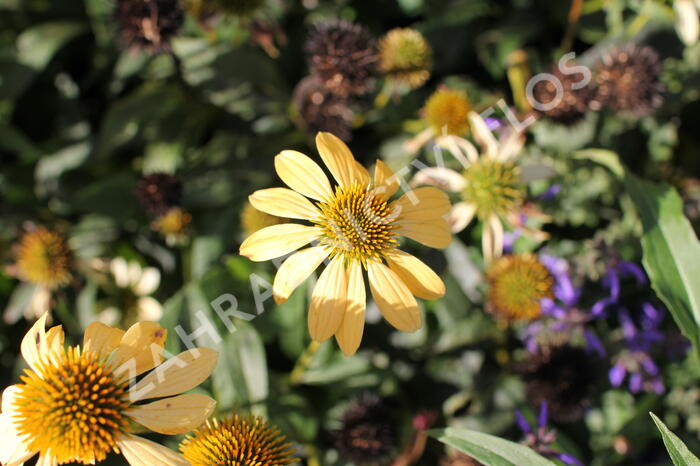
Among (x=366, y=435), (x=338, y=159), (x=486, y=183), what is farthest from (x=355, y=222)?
(x=366, y=435)

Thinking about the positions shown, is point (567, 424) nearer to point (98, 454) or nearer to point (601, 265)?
point (601, 265)

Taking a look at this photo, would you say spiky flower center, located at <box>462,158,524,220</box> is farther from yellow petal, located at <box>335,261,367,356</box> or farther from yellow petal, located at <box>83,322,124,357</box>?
yellow petal, located at <box>83,322,124,357</box>

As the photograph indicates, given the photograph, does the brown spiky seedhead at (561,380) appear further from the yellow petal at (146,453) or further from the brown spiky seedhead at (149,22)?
the brown spiky seedhead at (149,22)

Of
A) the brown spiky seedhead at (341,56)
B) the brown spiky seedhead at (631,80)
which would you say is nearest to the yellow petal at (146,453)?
the brown spiky seedhead at (341,56)

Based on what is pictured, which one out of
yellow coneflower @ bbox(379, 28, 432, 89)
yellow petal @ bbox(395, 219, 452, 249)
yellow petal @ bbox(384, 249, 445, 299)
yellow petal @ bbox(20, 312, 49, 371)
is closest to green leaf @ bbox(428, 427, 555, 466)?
yellow petal @ bbox(384, 249, 445, 299)

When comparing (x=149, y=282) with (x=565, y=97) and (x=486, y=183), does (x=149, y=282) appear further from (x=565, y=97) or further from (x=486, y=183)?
(x=565, y=97)
